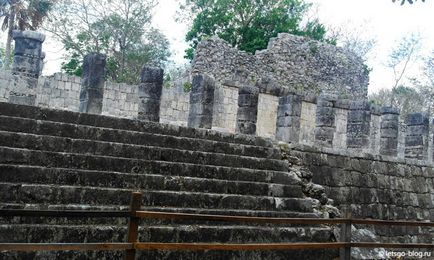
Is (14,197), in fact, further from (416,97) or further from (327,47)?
(416,97)

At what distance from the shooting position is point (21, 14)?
24.0 m

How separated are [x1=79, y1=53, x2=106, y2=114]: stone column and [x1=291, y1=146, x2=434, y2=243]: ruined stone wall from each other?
351 centimetres

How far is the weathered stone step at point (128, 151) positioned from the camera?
18.0 feet

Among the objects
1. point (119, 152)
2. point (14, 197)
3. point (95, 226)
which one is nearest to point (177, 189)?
point (119, 152)

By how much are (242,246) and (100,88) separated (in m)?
6.01

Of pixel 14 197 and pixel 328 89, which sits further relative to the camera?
pixel 328 89

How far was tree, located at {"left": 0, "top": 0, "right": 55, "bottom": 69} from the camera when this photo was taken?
22906mm

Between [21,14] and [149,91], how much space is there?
17.9 metres

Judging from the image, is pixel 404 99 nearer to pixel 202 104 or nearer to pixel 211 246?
pixel 202 104

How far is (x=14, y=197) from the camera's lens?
469 centimetres

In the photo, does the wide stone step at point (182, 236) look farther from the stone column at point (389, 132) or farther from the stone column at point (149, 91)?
the stone column at point (389, 132)

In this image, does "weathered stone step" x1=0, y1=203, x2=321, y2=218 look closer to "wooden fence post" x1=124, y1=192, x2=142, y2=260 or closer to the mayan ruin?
the mayan ruin

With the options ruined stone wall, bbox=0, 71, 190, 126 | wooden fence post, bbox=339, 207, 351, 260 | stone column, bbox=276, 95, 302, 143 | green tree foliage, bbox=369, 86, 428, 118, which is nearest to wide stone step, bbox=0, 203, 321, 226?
wooden fence post, bbox=339, 207, 351, 260

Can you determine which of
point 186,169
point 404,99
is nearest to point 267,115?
point 186,169
